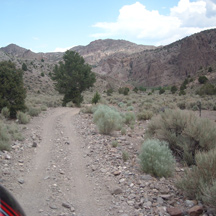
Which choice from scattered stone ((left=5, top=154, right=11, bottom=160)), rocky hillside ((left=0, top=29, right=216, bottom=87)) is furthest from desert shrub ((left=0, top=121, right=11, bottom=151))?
rocky hillside ((left=0, top=29, right=216, bottom=87))

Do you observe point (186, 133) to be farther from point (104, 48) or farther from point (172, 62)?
point (104, 48)

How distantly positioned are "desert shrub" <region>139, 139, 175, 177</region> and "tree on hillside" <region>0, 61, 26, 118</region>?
1025cm

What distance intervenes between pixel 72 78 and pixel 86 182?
1799 centimetres

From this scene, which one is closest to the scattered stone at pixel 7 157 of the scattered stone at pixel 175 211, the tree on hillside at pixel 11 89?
the scattered stone at pixel 175 211

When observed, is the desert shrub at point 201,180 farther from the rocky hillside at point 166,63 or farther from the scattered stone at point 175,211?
the rocky hillside at point 166,63

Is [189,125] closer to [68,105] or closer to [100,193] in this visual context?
[100,193]

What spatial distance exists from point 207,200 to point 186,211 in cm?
44

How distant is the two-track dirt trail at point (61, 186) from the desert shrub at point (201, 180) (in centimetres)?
159

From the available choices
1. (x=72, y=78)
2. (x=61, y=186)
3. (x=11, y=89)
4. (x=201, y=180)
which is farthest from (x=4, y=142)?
(x=72, y=78)

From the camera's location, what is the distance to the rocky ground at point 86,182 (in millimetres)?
3918

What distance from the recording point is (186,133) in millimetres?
6418

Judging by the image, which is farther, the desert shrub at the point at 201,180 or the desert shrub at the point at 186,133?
the desert shrub at the point at 186,133

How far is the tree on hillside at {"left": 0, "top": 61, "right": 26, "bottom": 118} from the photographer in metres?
12.8

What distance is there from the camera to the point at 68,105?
21.8 m
